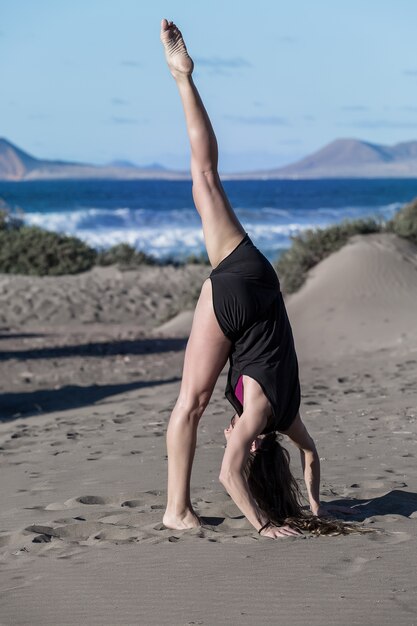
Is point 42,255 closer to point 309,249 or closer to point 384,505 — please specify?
point 309,249

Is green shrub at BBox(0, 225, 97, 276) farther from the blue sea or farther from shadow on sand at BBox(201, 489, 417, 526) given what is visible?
shadow on sand at BBox(201, 489, 417, 526)

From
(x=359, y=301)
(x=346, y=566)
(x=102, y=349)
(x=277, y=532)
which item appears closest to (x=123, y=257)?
(x=102, y=349)

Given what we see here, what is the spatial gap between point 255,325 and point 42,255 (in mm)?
21002

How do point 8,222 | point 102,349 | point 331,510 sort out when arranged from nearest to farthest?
point 331,510
point 102,349
point 8,222

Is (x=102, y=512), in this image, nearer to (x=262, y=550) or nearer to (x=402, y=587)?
(x=262, y=550)

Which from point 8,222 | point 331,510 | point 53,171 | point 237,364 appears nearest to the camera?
point 237,364

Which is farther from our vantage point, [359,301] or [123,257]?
[123,257]

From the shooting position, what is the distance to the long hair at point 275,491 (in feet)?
16.7

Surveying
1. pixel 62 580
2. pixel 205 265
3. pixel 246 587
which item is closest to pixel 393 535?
pixel 246 587

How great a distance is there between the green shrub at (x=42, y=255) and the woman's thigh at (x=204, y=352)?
20260 mm

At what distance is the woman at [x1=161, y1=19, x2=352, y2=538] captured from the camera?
4.99 metres

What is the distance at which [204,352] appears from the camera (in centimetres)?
506

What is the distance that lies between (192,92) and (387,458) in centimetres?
299

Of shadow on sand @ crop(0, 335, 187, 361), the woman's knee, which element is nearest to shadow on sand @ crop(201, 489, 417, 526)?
the woman's knee
